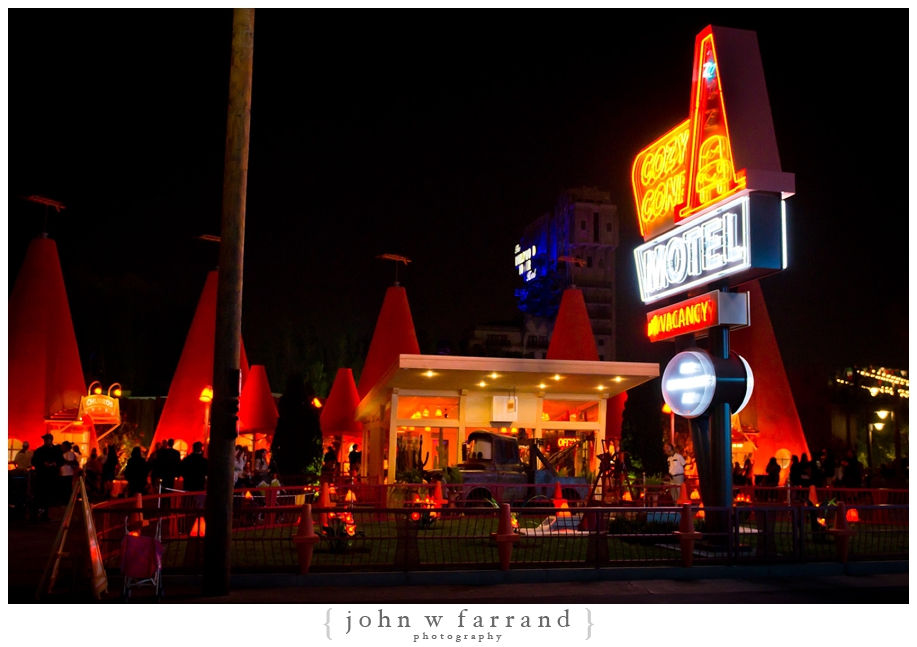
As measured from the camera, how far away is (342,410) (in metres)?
38.7

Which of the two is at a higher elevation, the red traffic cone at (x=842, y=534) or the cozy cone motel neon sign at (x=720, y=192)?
the cozy cone motel neon sign at (x=720, y=192)

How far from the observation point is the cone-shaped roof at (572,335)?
1314 inches

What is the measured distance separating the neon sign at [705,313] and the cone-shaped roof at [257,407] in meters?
23.7

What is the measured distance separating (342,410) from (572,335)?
11.7 m

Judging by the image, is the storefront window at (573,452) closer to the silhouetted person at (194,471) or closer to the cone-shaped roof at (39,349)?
the silhouetted person at (194,471)

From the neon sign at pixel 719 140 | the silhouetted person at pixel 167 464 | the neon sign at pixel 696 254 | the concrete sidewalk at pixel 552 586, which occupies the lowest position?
the concrete sidewalk at pixel 552 586

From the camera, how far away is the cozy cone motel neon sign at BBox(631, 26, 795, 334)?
489 inches

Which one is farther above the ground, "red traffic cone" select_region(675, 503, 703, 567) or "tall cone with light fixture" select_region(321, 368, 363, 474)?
"tall cone with light fixture" select_region(321, 368, 363, 474)

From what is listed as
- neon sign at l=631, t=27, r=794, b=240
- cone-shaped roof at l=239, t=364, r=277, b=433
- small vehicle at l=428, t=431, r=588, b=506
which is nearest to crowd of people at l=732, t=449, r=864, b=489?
small vehicle at l=428, t=431, r=588, b=506

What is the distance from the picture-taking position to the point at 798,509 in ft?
37.6

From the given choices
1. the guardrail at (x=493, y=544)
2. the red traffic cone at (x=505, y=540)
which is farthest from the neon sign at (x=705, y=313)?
the red traffic cone at (x=505, y=540)

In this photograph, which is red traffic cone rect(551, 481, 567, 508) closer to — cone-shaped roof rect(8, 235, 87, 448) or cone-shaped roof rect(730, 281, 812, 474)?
cone-shaped roof rect(730, 281, 812, 474)

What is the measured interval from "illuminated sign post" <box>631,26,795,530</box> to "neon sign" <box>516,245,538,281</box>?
91.2 metres
